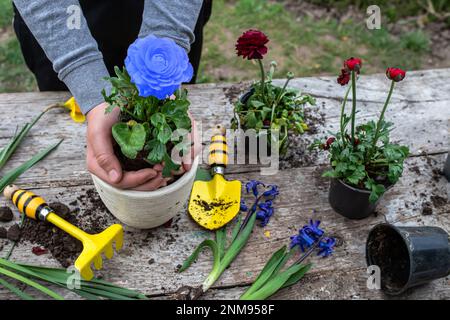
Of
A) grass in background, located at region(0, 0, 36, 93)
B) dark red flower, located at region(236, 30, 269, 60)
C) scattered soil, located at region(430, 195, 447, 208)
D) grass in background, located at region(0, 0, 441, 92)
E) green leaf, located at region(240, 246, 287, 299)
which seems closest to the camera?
green leaf, located at region(240, 246, 287, 299)

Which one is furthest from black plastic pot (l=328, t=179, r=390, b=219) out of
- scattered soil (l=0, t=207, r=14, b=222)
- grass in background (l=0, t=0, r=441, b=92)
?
grass in background (l=0, t=0, r=441, b=92)

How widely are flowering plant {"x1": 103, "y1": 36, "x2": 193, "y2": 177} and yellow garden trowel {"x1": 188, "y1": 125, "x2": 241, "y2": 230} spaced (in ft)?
0.83

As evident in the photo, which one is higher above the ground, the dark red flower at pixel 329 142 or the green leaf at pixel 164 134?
the green leaf at pixel 164 134

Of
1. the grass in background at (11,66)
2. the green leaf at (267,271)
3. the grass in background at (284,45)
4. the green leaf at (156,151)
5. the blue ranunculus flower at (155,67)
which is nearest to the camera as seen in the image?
the blue ranunculus flower at (155,67)

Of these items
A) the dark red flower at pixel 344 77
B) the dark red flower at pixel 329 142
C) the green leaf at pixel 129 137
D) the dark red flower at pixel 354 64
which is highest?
the dark red flower at pixel 354 64

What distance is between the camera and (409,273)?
1.12 m

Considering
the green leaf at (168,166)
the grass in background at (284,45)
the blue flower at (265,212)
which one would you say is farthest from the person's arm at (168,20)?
the grass in background at (284,45)

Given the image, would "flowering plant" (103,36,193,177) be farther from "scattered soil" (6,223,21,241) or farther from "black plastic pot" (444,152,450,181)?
"black plastic pot" (444,152,450,181)

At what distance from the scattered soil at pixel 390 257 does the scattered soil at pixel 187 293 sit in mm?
460

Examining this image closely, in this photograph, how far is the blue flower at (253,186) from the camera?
4.47 ft

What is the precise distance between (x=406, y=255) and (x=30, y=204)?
0.97 meters

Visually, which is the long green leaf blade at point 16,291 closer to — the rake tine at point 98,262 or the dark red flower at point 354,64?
the rake tine at point 98,262

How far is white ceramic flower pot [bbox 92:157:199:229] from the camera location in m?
1.12
